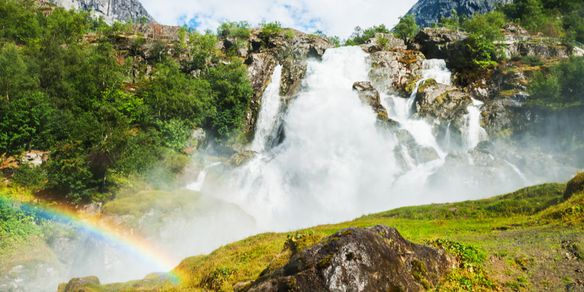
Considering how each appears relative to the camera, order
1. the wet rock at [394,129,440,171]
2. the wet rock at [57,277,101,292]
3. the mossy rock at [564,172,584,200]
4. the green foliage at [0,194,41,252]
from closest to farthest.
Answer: the wet rock at [57,277,101,292], the mossy rock at [564,172,584,200], the green foliage at [0,194,41,252], the wet rock at [394,129,440,171]

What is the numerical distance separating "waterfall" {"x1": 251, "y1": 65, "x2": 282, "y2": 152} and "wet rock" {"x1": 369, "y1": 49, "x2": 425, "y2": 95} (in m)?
19.4

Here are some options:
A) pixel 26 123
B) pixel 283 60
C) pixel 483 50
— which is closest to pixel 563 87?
pixel 483 50

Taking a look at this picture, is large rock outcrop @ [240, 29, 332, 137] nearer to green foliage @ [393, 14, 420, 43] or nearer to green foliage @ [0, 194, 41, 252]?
green foliage @ [393, 14, 420, 43]

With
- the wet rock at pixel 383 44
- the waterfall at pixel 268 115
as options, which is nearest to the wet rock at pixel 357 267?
the waterfall at pixel 268 115

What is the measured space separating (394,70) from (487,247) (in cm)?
5827

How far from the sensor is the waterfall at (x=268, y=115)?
205 feet

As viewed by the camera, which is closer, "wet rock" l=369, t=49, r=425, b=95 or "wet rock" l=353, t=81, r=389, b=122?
"wet rock" l=353, t=81, r=389, b=122

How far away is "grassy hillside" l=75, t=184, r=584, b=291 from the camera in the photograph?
41.2ft

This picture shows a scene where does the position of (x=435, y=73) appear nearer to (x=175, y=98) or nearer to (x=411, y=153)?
(x=411, y=153)

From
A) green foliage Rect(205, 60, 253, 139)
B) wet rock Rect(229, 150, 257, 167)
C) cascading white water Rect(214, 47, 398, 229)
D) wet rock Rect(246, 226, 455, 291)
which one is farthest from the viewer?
green foliage Rect(205, 60, 253, 139)

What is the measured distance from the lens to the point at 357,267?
9.60 m

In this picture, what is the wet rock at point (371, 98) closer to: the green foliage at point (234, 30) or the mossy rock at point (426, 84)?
the mossy rock at point (426, 84)

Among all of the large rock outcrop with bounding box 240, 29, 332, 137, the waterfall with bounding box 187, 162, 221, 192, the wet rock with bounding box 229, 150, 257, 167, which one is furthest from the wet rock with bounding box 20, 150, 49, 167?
the large rock outcrop with bounding box 240, 29, 332, 137

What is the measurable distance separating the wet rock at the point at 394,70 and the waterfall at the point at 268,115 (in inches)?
764
